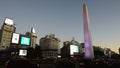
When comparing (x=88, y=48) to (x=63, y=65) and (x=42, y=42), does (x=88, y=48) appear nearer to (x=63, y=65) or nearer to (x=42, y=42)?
(x=63, y=65)

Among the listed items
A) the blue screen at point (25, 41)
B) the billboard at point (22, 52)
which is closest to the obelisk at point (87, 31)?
the blue screen at point (25, 41)

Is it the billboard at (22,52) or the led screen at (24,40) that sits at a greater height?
the led screen at (24,40)

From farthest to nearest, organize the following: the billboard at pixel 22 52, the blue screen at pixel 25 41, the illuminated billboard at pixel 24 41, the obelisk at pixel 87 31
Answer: the billboard at pixel 22 52, the blue screen at pixel 25 41, the illuminated billboard at pixel 24 41, the obelisk at pixel 87 31

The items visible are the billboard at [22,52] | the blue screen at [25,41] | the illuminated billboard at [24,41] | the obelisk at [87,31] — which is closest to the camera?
the obelisk at [87,31]

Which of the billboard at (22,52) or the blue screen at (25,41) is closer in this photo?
the blue screen at (25,41)

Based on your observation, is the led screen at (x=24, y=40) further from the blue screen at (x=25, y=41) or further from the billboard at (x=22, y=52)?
the billboard at (x=22, y=52)

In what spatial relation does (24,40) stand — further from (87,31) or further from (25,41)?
(87,31)

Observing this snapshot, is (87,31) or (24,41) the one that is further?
(24,41)

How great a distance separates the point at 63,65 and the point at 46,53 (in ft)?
323

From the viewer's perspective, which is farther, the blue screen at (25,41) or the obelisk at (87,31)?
the blue screen at (25,41)

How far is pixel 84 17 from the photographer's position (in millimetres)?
44469

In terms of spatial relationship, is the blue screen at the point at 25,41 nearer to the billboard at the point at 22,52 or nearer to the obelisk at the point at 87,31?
the billboard at the point at 22,52

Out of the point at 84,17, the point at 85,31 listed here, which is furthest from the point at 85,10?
the point at 85,31

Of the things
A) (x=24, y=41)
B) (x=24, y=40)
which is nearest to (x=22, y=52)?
(x=24, y=41)
